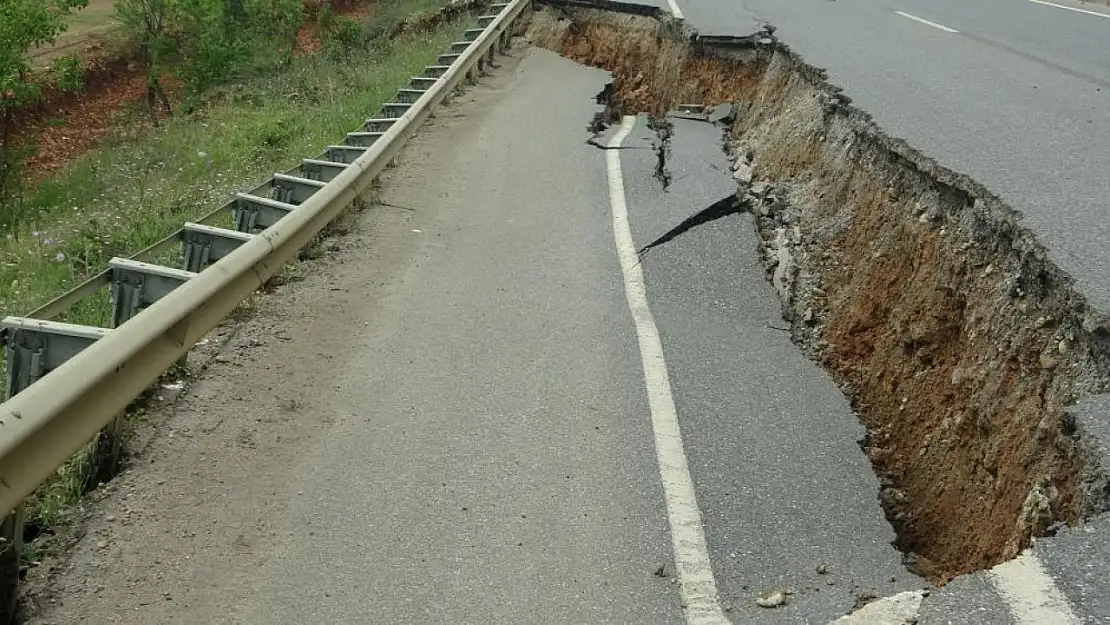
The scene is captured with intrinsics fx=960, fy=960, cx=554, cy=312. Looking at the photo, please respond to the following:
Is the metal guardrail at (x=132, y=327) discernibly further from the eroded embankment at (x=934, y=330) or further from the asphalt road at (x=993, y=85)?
the asphalt road at (x=993, y=85)

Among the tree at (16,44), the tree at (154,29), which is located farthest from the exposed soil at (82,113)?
the tree at (16,44)

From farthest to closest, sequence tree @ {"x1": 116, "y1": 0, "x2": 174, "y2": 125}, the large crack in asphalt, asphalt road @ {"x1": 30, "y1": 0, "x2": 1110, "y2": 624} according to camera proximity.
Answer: tree @ {"x1": 116, "y1": 0, "x2": 174, "y2": 125} < the large crack in asphalt < asphalt road @ {"x1": 30, "y1": 0, "x2": 1110, "y2": 624}

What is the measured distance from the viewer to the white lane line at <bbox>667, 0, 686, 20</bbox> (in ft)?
42.3

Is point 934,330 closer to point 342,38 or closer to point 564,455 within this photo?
point 564,455

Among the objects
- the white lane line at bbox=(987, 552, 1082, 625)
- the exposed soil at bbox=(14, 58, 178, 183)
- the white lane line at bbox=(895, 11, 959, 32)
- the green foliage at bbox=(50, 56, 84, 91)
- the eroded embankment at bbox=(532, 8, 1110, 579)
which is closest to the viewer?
the white lane line at bbox=(987, 552, 1082, 625)

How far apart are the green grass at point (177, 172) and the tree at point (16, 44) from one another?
3705 mm

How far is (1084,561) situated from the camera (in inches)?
114

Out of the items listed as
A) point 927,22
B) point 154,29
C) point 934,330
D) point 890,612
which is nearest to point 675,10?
point 927,22

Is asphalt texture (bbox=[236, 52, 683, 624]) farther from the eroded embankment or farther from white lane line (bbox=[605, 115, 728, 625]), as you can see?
the eroded embankment

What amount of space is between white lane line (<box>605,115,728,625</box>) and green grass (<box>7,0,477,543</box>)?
7.39ft

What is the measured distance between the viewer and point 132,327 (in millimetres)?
3469

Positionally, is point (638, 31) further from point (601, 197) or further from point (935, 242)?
point (935, 242)

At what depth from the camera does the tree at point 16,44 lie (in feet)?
71.7

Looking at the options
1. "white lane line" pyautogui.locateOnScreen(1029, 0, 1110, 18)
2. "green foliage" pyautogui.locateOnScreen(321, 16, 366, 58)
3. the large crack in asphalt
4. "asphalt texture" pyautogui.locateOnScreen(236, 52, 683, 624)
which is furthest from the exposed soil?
"white lane line" pyautogui.locateOnScreen(1029, 0, 1110, 18)
